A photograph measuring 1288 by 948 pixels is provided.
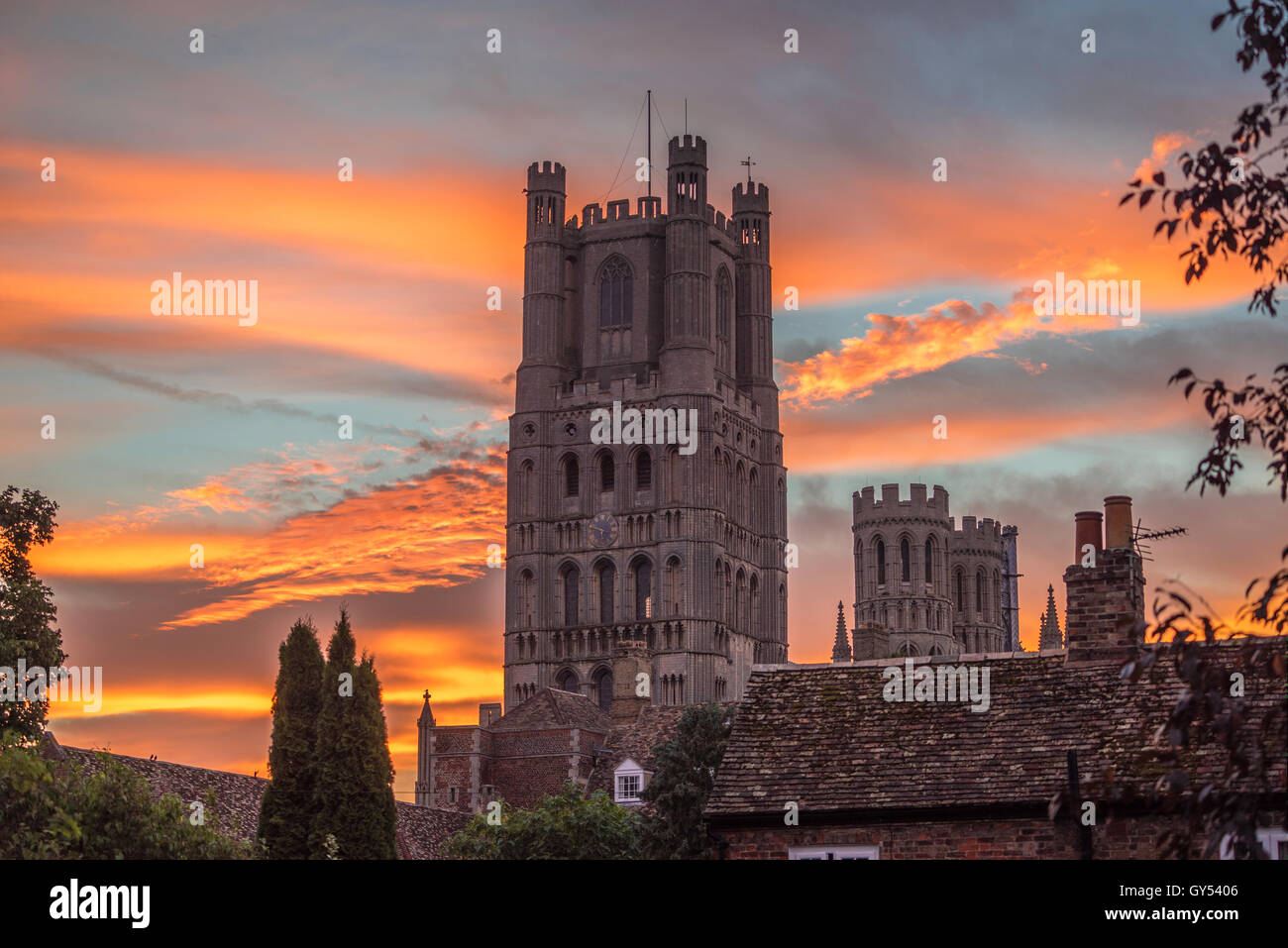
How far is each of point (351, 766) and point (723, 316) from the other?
86.1 meters

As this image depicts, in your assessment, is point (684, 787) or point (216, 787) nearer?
point (216, 787)

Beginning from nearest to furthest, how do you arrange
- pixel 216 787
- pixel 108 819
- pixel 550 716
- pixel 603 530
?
pixel 108 819 → pixel 216 787 → pixel 550 716 → pixel 603 530

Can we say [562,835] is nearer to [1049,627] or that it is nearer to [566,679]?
[566,679]

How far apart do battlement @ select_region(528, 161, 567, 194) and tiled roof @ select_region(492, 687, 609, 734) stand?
53.7 metres

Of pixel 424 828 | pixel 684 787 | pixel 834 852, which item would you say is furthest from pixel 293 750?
pixel 834 852

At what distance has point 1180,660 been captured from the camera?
12.2m

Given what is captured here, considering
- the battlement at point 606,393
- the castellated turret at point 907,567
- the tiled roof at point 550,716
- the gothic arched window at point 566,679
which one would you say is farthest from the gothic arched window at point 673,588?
the castellated turret at point 907,567

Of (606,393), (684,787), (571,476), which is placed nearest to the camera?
(684,787)

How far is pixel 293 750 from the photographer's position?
50.7 metres

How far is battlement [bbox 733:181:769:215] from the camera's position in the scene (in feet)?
449

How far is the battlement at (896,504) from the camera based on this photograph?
531ft

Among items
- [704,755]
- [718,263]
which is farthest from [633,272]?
[704,755]
